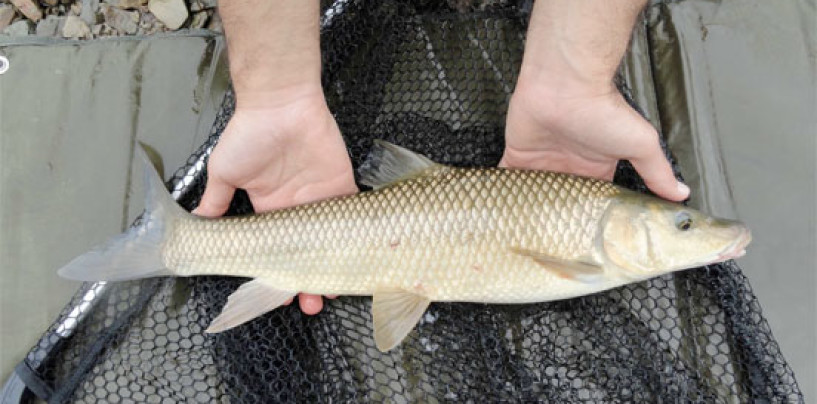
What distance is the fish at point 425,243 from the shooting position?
6.29ft

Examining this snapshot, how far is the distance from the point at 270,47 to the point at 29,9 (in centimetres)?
162

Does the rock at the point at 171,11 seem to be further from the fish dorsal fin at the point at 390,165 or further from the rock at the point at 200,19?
the fish dorsal fin at the point at 390,165

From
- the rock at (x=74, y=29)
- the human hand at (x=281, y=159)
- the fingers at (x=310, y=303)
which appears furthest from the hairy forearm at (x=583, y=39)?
the rock at (x=74, y=29)

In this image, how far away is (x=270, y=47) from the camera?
2.03 meters

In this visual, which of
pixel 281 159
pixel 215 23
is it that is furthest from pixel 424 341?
pixel 215 23

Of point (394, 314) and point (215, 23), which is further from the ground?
point (215, 23)

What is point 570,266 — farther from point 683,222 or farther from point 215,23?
point 215,23

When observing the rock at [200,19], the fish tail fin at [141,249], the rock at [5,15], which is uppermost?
the rock at [200,19]

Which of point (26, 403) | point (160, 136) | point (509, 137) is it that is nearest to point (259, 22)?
point (160, 136)

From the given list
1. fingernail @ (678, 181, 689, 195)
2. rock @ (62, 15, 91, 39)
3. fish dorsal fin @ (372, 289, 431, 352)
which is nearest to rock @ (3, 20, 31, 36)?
rock @ (62, 15, 91, 39)

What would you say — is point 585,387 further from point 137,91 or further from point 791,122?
point 137,91

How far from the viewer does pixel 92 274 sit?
2004 millimetres

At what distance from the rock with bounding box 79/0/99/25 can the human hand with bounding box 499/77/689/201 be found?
201cm

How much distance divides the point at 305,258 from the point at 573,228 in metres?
0.82
